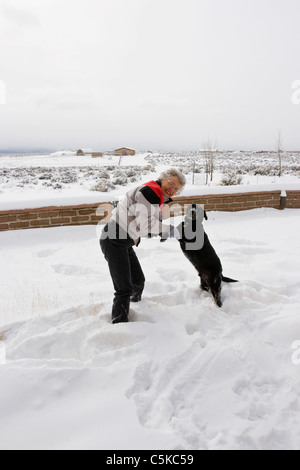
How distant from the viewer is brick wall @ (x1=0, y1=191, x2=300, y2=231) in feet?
19.7

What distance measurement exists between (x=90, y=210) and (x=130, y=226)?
4083mm

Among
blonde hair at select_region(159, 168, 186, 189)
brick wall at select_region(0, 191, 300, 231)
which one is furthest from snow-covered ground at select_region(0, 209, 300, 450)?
brick wall at select_region(0, 191, 300, 231)

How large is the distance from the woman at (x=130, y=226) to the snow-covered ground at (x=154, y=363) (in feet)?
1.09

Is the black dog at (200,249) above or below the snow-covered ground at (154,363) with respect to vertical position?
above

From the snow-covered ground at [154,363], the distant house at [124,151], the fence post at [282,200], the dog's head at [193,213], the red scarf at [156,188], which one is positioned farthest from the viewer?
the distant house at [124,151]

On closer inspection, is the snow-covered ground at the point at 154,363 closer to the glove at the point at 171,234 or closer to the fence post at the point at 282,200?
the glove at the point at 171,234

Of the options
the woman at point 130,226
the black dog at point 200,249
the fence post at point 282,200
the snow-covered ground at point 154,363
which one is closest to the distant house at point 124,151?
the fence post at point 282,200

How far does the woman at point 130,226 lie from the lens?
2.59 meters

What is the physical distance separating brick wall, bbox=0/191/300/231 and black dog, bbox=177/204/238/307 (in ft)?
12.7

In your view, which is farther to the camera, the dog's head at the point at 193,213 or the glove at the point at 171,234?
the dog's head at the point at 193,213

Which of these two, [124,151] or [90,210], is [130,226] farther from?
[124,151]

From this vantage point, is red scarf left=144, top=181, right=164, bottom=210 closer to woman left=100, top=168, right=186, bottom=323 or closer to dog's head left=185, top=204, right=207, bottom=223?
woman left=100, top=168, right=186, bottom=323
